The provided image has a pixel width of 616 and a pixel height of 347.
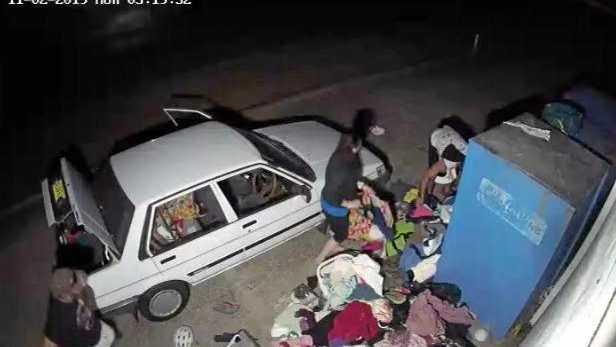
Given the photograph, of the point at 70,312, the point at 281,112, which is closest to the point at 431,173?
the point at 281,112

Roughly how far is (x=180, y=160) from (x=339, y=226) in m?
1.91

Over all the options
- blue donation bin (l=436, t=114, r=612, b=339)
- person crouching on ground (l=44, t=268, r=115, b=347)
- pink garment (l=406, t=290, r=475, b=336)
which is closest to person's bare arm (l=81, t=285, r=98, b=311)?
person crouching on ground (l=44, t=268, r=115, b=347)

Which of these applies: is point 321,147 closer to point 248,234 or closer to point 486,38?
point 248,234

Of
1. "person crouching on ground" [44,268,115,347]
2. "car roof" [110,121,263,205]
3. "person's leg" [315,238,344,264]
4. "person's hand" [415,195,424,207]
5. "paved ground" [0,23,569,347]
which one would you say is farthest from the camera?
"person's hand" [415,195,424,207]

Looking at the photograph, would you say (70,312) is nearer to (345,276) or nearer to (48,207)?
(48,207)

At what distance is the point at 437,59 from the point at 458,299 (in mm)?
6106

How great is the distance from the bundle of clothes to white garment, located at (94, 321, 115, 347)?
164 cm

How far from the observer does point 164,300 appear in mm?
5512

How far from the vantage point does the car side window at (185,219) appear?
5.40 meters

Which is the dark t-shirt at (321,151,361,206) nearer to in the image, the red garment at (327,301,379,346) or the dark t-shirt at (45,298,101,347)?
the red garment at (327,301,379,346)

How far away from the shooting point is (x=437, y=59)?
1029 centimetres

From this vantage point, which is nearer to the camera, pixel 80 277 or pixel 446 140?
pixel 80 277

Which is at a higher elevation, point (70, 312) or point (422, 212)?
point (70, 312)

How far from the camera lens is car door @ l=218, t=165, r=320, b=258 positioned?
18.4ft
